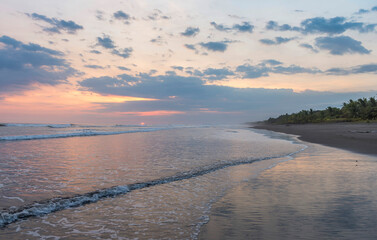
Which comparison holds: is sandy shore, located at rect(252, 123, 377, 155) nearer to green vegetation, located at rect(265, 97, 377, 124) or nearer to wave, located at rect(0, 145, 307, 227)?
Answer: wave, located at rect(0, 145, 307, 227)

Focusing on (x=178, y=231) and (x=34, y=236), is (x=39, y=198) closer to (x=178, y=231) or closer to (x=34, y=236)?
(x=34, y=236)

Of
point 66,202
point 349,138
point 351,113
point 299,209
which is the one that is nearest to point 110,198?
point 66,202

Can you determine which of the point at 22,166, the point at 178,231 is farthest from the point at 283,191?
the point at 22,166

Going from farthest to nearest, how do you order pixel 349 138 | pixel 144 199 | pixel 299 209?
pixel 349 138 < pixel 144 199 < pixel 299 209

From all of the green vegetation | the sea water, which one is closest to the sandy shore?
the sea water

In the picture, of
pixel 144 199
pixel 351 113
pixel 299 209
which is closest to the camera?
pixel 299 209

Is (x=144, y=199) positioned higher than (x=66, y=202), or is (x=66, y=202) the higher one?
(x=66, y=202)

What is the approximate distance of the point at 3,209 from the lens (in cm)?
610

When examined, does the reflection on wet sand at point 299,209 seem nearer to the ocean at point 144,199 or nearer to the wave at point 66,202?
the ocean at point 144,199

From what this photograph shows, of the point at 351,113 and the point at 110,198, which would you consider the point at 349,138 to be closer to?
the point at 110,198

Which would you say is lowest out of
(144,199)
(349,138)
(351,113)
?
(349,138)

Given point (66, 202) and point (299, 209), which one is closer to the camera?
point (299, 209)

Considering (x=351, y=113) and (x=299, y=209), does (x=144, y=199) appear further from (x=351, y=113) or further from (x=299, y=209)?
(x=351, y=113)

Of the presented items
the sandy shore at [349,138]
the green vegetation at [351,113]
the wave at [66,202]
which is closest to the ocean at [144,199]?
the wave at [66,202]
